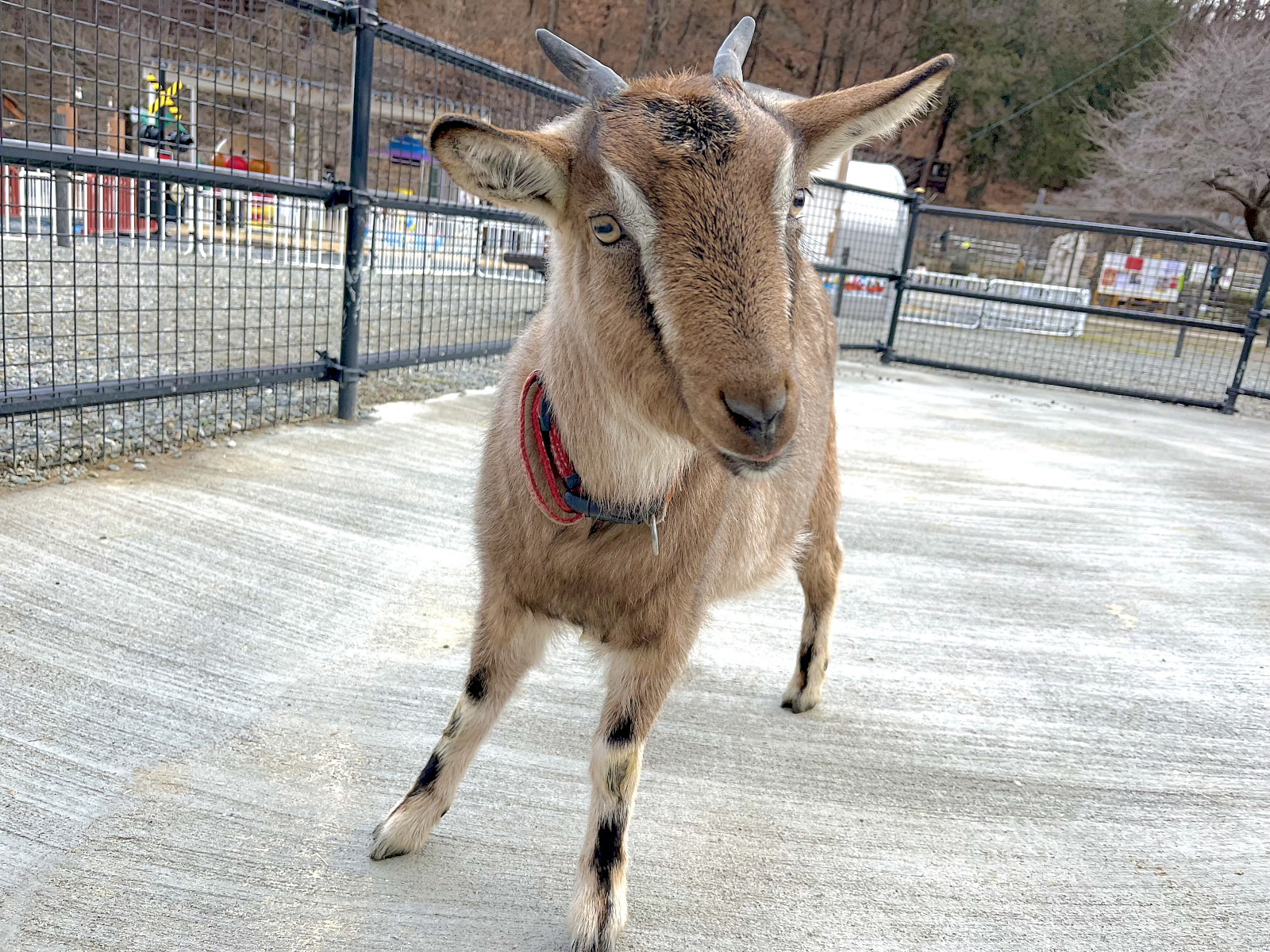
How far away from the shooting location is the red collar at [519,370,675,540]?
1.88 meters

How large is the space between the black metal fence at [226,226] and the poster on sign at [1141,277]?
709 centimetres

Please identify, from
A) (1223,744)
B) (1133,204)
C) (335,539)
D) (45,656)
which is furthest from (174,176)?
(1133,204)

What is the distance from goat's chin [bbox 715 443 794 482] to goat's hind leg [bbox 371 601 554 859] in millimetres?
740

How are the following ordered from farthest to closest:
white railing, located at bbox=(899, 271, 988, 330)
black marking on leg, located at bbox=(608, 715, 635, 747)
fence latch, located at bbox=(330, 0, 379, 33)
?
white railing, located at bbox=(899, 271, 988, 330) → fence latch, located at bbox=(330, 0, 379, 33) → black marking on leg, located at bbox=(608, 715, 635, 747)

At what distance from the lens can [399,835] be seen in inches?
78.2

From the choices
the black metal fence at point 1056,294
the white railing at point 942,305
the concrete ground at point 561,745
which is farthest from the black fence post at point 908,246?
the concrete ground at point 561,745

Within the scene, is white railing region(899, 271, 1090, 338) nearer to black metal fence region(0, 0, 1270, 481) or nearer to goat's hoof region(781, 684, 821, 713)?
black metal fence region(0, 0, 1270, 481)

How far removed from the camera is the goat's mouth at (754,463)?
1.48 m

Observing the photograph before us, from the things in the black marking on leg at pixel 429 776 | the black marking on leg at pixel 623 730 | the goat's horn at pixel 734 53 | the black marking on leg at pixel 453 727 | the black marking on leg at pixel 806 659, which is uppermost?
the goat's horn at pixel 734 53

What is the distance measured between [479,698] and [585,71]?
1428mm

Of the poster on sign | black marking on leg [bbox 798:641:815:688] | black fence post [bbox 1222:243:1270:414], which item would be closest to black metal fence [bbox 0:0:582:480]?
black marking on leg [bbox 798:641:815:688]

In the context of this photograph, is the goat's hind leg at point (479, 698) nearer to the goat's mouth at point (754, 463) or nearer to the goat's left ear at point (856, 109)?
the goat's mouth at point (754, 463)

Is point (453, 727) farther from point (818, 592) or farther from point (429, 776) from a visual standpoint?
point (818, 592)

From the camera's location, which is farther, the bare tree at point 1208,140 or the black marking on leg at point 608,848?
the bare tree at point 1208,140
